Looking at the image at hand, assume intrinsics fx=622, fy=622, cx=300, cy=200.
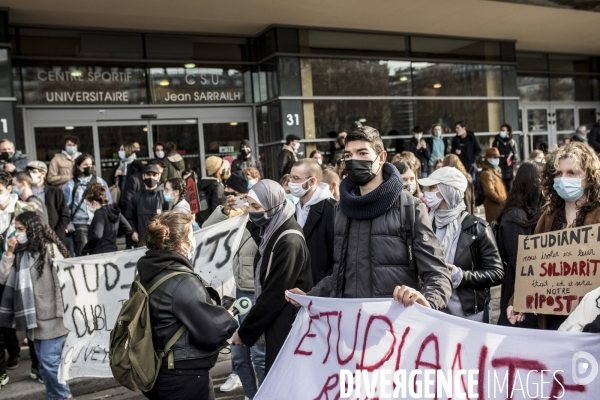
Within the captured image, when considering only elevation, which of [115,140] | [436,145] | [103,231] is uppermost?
[115,140]

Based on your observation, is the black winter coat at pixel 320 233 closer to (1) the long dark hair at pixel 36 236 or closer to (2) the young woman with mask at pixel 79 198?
(1) the long dark hair at pixel 36 236

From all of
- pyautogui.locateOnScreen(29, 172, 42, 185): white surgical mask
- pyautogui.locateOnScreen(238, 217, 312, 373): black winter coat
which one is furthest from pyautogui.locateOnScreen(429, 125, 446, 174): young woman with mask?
pyautogui.locateOnScreen(238, 217, 312, 373): black winter coat

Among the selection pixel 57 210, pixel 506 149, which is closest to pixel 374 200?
pixel 57 210

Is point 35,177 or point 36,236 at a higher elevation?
point 35,177

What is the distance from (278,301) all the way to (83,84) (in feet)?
31.0

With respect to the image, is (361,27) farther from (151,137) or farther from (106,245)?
(106,245)

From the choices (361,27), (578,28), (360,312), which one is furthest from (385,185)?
(578,28)

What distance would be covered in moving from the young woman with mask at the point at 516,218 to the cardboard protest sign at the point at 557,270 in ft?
Answer: 1.25

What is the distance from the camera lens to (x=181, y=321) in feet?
11.6

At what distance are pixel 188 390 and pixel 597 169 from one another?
8.48ft

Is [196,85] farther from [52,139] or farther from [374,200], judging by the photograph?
[374,200]

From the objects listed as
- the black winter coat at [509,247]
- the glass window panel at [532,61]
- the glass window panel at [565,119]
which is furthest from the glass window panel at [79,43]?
the glass window panel at [565,119]

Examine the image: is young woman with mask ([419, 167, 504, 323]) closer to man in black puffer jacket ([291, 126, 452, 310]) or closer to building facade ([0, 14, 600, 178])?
man in black puffer jacket ([291, 126, 452, 310])

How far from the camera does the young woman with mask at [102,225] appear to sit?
24.7 feet
